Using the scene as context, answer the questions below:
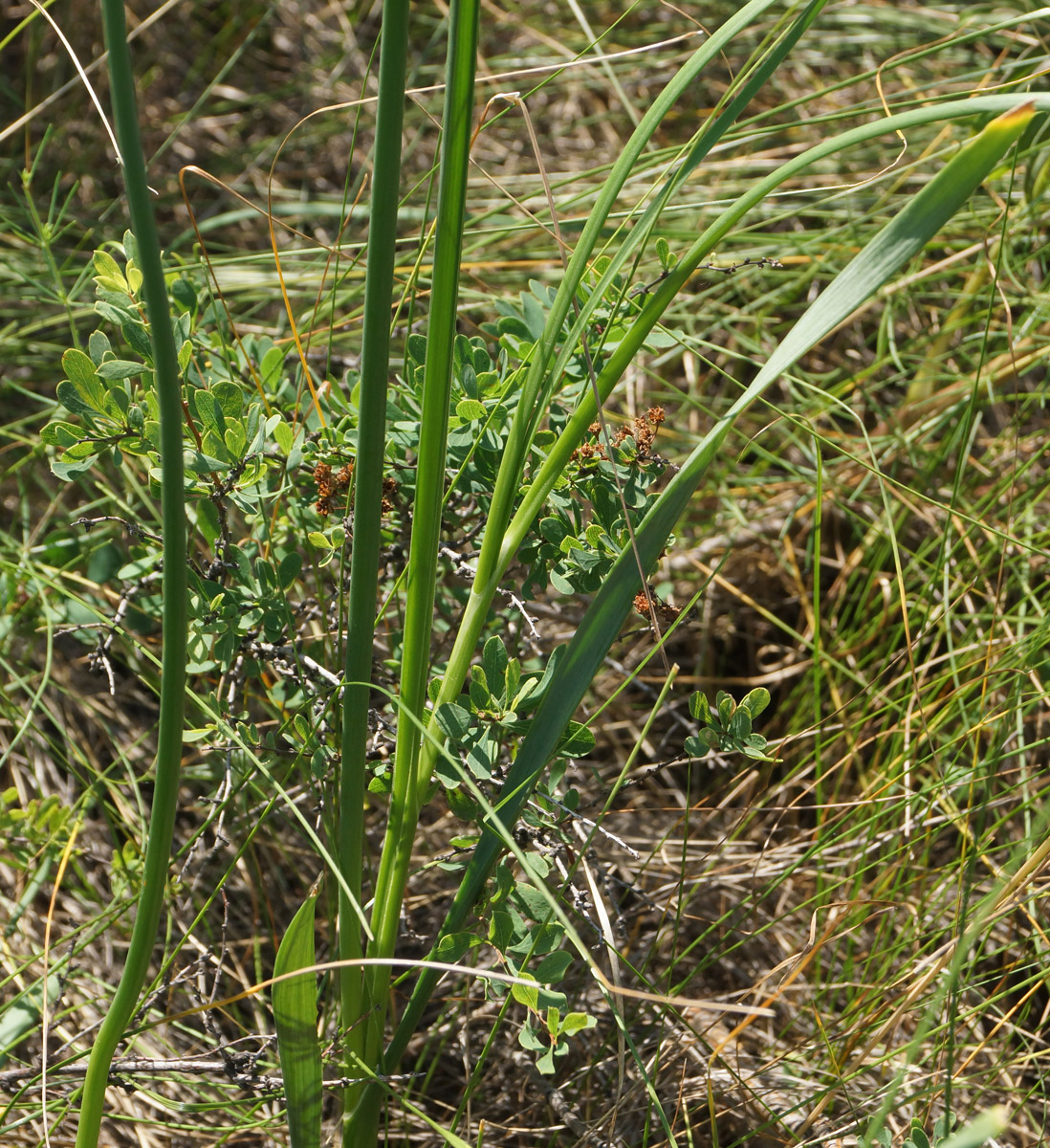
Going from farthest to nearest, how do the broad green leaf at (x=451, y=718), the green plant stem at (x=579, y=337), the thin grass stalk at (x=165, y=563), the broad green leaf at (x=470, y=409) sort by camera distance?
the broad green leaf at (x=470, y=409)
the broad green leaf at (x=451, y=718)
the green plant stem at (x=579, y=337)
the thin grass stalk at (x=165, y=563)

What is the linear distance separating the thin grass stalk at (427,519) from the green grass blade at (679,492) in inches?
1.8

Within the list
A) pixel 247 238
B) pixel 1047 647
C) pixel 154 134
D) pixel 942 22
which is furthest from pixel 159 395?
pixel 942 22

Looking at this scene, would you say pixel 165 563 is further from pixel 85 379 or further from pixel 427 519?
pixel 85 379

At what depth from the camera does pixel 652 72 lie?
6.74ft

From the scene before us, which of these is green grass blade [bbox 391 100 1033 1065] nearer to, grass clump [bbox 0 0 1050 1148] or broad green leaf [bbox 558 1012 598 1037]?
grass clump [bbox 0 0 1050 1148]

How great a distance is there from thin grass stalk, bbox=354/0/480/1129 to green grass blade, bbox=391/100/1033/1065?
1.8 inches

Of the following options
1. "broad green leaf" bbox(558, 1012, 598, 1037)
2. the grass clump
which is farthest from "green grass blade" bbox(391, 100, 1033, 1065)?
"broad green leaf" bbox(558, 1012, 598, 1037)

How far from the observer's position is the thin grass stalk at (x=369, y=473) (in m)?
0.55

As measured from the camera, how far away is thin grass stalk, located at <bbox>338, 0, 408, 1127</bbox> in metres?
0.55

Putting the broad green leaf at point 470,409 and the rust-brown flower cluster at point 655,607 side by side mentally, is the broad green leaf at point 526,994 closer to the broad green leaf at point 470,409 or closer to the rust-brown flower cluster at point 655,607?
the rust-brown flower cluster at point 655,607

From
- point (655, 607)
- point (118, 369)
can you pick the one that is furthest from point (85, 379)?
point (655, 607)

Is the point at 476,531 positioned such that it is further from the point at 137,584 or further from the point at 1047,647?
the point at 1047,647

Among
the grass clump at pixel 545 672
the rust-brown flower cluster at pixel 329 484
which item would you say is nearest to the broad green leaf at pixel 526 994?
the grass clump at pixel 545 672

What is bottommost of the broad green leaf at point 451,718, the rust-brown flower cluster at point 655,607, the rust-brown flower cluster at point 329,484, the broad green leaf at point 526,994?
the broad green leaf at point 526,994
